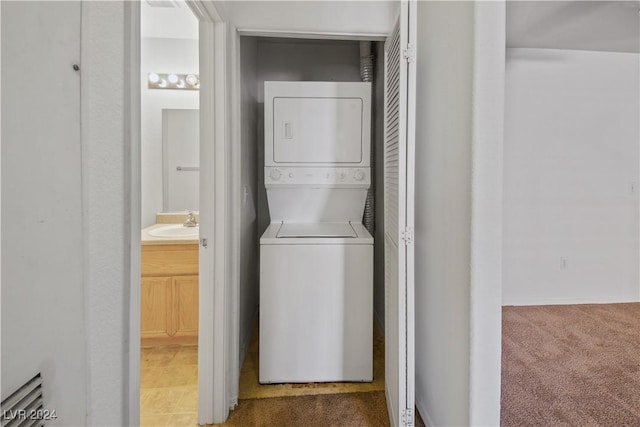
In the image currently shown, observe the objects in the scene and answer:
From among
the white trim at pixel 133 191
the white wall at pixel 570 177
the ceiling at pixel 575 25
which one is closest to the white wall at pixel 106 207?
the white trim at pixel 133 191

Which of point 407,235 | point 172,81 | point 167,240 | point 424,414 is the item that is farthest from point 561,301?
point 172,81

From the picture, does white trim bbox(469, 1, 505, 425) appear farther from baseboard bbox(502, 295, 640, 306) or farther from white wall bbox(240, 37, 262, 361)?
baseboard bbox(502, 295, 640, 306)

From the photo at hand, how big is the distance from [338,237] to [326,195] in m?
0.51

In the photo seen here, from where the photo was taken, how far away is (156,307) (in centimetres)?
235

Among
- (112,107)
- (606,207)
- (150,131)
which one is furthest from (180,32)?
(606,207)

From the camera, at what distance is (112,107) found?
71 centimetres

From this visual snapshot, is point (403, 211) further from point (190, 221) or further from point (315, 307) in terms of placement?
point (190, 221)

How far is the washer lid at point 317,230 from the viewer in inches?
79.6

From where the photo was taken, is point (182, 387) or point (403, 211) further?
point (182, 387)

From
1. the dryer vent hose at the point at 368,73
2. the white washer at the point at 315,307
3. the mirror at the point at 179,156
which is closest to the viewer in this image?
the white washer at the point at 315,307

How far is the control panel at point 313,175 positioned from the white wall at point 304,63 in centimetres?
78

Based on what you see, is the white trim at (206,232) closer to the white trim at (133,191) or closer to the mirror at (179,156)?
the white trim at (133,191)

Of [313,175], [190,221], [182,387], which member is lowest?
[182,387]

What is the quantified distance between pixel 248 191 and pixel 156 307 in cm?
110
